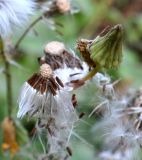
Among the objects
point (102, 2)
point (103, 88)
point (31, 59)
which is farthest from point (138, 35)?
point (103, 88)

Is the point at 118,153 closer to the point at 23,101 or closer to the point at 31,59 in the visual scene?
the point at 23,101

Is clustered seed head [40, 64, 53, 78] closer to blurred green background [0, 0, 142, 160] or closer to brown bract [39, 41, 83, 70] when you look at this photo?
brown bract [39, 41, 83, 70]

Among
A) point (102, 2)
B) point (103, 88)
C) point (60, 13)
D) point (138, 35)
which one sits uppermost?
point (60, 13)

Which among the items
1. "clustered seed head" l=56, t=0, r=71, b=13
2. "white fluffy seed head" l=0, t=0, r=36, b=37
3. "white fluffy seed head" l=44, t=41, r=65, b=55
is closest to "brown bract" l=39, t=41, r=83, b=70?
"white fluffy seed head" l=44, t=41, r=65, b=55

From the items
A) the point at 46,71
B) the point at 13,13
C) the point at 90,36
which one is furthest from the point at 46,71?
the point at 90,36

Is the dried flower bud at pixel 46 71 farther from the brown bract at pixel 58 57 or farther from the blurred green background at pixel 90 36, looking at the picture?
the blurred green background at pixel 90 36

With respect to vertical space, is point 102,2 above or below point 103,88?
below
